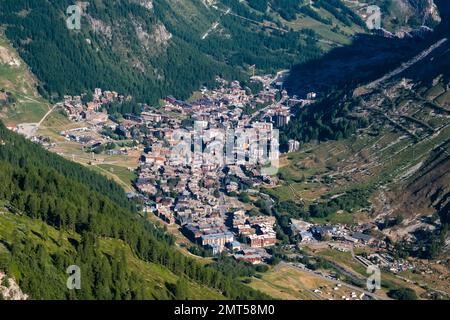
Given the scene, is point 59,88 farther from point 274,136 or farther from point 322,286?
point 322,286

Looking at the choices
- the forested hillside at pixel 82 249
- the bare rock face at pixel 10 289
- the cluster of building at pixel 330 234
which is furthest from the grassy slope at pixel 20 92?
the bare rock face at pixel 10 289

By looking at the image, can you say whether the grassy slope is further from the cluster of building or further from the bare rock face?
the bare rock face

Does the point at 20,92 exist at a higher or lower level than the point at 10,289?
higher

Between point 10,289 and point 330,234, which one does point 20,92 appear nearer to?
point 330,234

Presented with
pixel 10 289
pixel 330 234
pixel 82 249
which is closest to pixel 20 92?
pixel 330 234

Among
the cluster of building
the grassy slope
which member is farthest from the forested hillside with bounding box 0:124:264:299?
the grassy slope

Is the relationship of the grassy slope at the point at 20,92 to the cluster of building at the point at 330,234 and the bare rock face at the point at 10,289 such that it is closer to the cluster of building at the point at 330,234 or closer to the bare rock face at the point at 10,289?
the cluster of building at the point at 330,234
